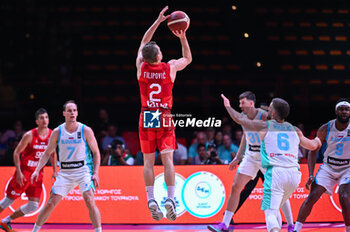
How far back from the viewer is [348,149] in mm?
6285

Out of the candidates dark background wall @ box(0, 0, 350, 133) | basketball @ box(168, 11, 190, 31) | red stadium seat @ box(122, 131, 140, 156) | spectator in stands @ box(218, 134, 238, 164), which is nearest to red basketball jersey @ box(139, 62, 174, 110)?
basketball @ box(168, 11, 190, 31)

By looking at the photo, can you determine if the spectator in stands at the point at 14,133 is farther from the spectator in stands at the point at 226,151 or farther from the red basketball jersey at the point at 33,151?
the spectator in stands at the point at 226,151

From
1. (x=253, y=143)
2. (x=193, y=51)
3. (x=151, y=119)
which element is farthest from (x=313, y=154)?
(x=193, y=51)

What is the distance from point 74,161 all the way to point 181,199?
7.29 feet

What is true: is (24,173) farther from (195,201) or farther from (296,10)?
(296,10)

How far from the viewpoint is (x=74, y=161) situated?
21.1 feet

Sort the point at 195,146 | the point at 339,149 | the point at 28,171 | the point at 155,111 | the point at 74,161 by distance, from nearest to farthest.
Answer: the point at 155,111, the point at 339,149, the point at 74,161, the point at 28,171, the point at 195,146

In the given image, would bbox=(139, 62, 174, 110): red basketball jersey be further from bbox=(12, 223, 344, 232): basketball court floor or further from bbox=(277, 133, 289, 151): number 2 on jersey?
bbox=(12, 223, 344, 232): basketball court floor

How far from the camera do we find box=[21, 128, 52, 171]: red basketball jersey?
24.2 ft

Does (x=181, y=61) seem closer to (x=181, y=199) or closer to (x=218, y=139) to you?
(x=181, y=199)

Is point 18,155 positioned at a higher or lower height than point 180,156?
higher

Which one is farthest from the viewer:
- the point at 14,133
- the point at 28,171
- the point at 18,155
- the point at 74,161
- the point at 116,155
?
the point at 14,133

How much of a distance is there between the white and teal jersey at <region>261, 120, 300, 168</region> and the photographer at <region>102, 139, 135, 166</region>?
11.2 feet

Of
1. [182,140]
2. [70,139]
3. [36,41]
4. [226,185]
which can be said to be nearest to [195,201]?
[226,185]
